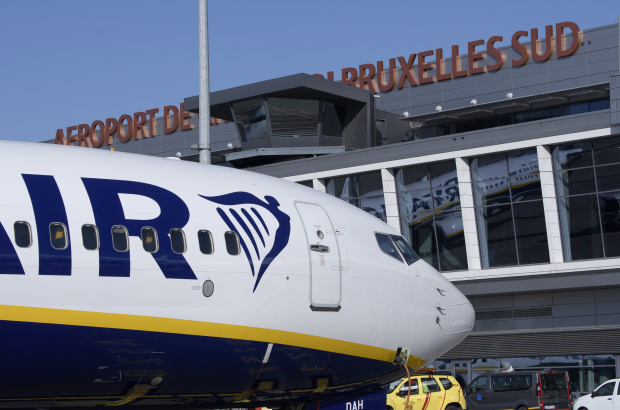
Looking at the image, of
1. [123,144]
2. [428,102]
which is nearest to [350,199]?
[428,102]

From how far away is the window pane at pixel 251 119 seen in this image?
144 ft

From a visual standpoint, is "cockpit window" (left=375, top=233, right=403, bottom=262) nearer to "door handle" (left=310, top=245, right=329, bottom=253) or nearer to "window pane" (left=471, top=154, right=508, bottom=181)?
"door handle" (left=310, top=245, right=329, bottom=253)

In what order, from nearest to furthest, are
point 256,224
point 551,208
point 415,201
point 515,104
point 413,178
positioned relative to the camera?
point 256,224
point 551,208
point 413,178
point 415,201
point 515,104

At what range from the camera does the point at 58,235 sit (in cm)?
786

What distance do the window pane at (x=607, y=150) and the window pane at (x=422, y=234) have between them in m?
8.76

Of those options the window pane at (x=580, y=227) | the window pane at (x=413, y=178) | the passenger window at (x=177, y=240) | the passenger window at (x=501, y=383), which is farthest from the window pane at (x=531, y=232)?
the passenger window at (x=177, y=240)

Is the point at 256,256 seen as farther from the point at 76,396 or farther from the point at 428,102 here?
the point at 428,102

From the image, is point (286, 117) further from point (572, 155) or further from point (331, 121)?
point (572, 155)

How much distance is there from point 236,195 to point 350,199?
30849 millimetres

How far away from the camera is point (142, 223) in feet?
27.9

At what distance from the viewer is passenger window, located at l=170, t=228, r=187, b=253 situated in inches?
343

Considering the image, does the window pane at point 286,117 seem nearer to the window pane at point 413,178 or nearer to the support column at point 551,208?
the window pane at point 413,178

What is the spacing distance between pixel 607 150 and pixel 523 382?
13.7 meters

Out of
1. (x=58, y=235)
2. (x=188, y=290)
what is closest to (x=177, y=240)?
(x=188, y=290)
